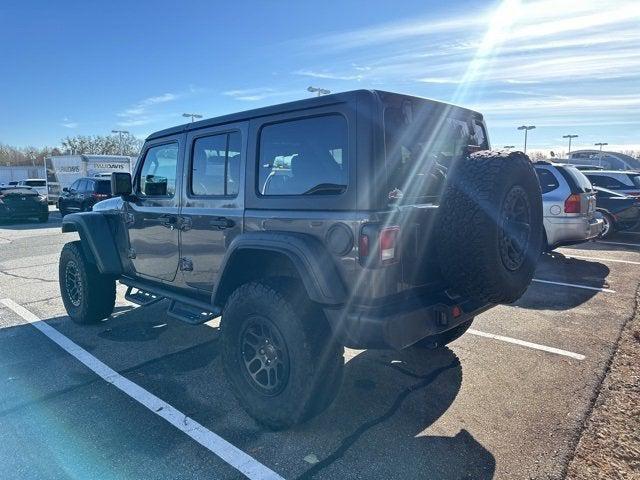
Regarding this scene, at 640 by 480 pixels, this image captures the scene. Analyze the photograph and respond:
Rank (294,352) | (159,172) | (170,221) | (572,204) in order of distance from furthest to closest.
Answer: (572,204), (159,172), (170,221), (294,352)

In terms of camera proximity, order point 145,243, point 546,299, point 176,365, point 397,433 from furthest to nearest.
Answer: point 546,299 → point 145,243 → point 176,365 → point 397,433

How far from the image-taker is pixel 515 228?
290 centimetres

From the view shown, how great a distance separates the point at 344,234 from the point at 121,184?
279 cm

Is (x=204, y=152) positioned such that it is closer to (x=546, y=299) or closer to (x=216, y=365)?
(x=216, y=365)

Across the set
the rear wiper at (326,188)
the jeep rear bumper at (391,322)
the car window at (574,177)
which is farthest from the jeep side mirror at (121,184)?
the car window at (574,177)

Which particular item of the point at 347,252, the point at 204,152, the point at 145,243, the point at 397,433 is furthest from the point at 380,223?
the point at 145,243

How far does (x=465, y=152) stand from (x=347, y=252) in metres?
1.44

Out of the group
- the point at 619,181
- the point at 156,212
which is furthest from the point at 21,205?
the point at 619,181

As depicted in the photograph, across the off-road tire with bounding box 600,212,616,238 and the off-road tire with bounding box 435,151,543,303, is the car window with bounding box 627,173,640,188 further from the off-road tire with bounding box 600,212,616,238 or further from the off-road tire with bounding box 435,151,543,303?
the off-road tire with bounding box 435,151,543,303

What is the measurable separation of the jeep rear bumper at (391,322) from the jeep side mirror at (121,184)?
274 centimetres


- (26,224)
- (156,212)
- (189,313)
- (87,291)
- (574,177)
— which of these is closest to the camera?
(189,313)

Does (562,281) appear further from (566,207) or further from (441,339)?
(441,339)

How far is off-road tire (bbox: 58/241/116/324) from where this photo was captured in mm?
4934

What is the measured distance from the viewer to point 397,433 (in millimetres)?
2982
